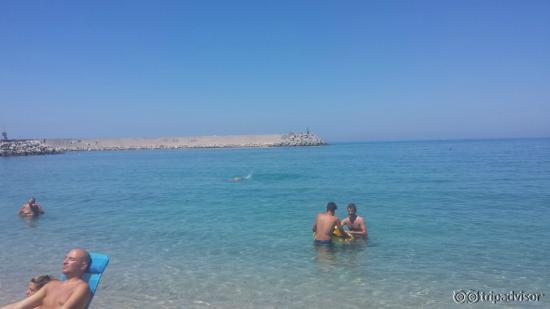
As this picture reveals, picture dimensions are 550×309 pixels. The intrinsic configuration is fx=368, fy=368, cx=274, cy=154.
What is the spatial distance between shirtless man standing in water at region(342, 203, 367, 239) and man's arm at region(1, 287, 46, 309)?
7.38 meters

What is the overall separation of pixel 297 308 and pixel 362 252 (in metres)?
3.40

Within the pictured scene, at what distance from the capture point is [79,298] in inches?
184

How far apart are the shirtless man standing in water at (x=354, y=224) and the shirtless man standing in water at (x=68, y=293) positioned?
7.03 m

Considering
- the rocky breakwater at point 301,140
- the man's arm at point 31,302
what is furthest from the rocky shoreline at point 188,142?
the man's arm at point 31,302

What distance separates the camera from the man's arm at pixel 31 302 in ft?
15.6

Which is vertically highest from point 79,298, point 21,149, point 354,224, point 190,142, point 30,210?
point 190,142

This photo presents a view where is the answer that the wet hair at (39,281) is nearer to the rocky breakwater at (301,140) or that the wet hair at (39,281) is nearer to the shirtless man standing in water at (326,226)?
the shirtless man standing in water at (326,226)

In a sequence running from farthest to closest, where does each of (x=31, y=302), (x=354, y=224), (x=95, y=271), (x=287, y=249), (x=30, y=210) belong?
(x=30, y=210) → (x=354, y=224) → (x=287, y=249) → (x=95, y=271) → (x=31, y=302)

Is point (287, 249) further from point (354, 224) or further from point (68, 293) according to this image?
point (68, 293)

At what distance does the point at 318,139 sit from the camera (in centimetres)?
12306

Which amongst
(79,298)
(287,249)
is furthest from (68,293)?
(287,249)

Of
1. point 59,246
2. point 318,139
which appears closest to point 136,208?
point 59,246

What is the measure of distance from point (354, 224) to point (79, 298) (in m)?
7.48

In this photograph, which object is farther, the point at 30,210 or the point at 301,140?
the point at 301,140
